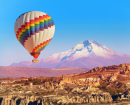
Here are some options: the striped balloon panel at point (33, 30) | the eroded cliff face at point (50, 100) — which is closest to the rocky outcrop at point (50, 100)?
the eroded cliff face at point (50, 100)

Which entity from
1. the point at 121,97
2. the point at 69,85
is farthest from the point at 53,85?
the point at 121,97

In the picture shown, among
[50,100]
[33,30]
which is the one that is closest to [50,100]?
[50,100]

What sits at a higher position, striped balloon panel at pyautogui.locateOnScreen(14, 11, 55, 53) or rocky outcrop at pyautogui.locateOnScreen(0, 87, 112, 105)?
striped balloon panel at pyautogui.locateOnScreen(14, 11, 55, 53)

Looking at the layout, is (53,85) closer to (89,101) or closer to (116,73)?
(89,101)

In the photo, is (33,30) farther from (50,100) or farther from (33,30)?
(50,100)

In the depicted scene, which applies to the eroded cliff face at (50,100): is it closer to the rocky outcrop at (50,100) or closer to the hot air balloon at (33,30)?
the rocky outcrop at (50,100)

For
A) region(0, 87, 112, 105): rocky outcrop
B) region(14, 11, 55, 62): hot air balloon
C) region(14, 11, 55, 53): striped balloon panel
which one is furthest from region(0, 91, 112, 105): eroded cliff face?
region(14, 11, 55, 53): striped balloon panel

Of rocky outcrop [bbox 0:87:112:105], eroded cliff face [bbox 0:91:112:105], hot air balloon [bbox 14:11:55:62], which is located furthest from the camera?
hot air balloon [bbox 14:11:55:62]

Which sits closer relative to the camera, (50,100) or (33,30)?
(33,30)

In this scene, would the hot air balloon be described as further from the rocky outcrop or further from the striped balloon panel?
the rocky outcrop
